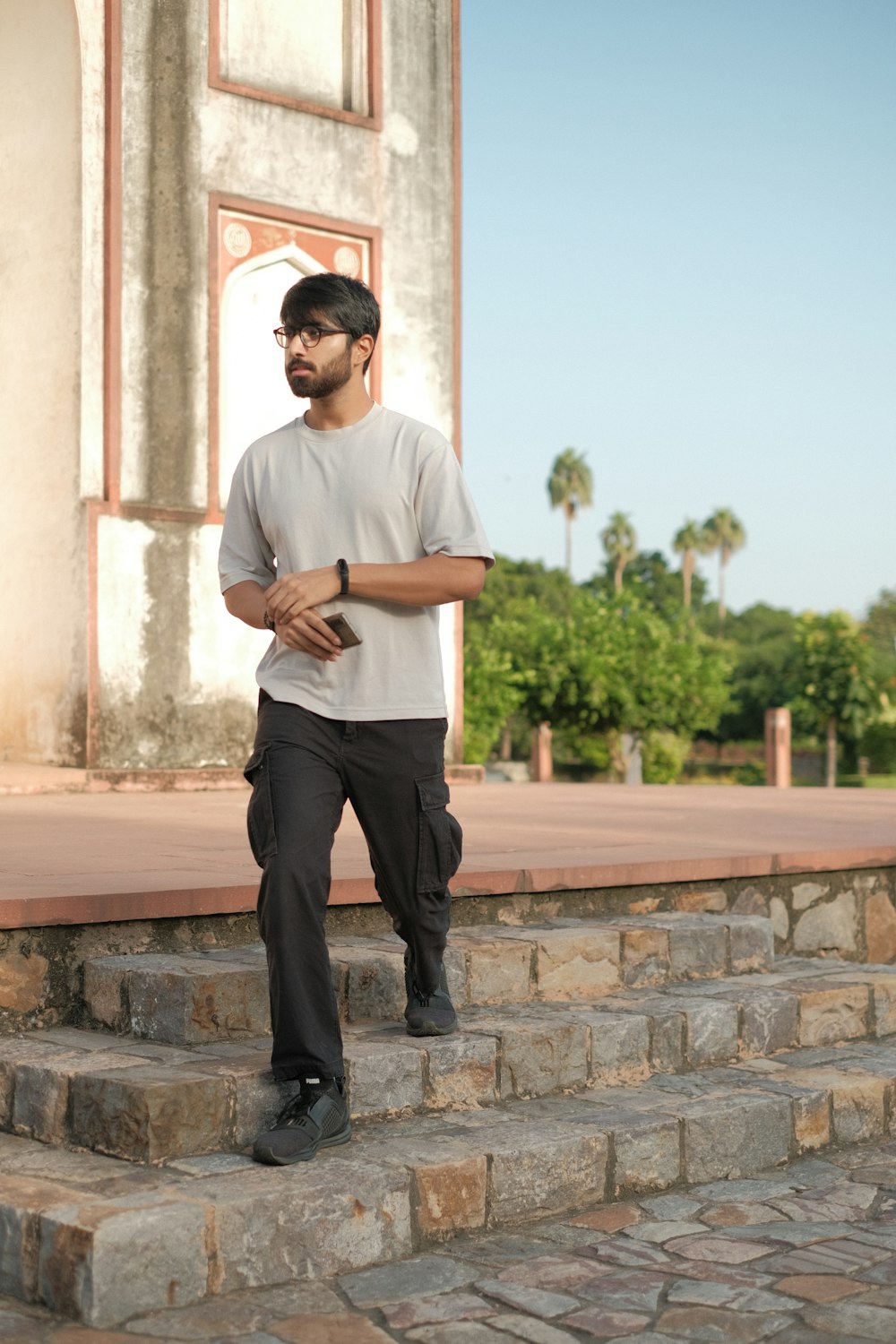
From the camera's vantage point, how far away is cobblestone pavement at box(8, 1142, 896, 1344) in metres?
3.31

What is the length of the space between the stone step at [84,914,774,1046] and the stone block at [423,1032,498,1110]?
385 millimetres

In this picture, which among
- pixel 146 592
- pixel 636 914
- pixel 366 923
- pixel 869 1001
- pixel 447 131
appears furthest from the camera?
pixel 447 131

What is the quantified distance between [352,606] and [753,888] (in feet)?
11.0

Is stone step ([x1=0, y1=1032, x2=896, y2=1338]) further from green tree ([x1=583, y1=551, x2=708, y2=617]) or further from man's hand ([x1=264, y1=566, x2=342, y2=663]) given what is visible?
green tree ([x1=583, y1=551, x2=708, y2=617])

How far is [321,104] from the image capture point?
12.1 meters

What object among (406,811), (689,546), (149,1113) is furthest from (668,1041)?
(689,546)

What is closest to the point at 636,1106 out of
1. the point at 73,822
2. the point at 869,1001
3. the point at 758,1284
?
the point at 758,1284

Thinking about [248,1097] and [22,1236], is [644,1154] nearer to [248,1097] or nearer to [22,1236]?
[248,1097]

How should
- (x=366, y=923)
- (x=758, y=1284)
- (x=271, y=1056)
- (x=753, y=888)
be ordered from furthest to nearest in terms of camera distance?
(x=753, y=888) → (x=366, y=923) → (x=271, y=1056) → (x=758, y=1284)

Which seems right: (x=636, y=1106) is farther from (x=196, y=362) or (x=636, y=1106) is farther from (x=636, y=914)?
(x=196, y=362)

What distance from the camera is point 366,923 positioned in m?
5.40

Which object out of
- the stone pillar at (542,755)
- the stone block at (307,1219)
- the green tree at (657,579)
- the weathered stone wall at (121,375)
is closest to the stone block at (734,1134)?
the stone block at (307,1219)

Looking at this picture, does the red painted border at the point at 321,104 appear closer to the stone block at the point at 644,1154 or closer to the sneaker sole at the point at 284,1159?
the stone block at the point at 644,1154

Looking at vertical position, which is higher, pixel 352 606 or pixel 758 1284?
pixel 352 606
